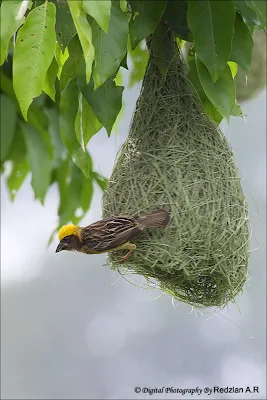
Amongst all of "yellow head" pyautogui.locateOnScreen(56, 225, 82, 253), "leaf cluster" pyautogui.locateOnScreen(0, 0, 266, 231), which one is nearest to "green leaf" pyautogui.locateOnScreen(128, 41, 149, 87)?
"leaf cluster" pyautogui.locateOnScreen(0, 0, 266, 231)

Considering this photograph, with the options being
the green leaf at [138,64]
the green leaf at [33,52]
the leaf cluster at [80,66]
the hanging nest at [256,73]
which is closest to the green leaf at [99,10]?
the leaf cluster at [80,66]

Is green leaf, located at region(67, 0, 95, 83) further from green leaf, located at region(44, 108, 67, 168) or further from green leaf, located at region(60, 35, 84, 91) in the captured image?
green leaf, located at region(44, 108, 67, 168)

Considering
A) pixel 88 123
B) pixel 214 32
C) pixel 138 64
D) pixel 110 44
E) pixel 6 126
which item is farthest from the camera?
pixel 138 64

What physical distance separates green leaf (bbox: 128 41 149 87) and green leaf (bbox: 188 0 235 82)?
1.25 ft

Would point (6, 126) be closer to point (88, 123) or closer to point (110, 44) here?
point (110, 44)

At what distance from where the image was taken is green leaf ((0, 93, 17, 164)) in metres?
1.03

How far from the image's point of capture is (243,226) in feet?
4.84

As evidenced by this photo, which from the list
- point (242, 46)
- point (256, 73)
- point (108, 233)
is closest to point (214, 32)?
point (242, 46)

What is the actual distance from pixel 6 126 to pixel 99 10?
23 cm

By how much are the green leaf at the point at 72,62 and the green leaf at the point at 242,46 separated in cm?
29

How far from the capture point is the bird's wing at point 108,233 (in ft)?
4.26

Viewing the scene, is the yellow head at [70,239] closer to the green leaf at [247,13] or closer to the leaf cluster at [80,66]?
the leaf cluster at [80,66]

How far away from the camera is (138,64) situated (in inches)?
68.2

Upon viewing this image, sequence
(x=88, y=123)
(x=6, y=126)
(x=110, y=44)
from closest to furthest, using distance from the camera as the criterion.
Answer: (x=6, y=126) < (x=110, y=44) < (x=88, y=123)
